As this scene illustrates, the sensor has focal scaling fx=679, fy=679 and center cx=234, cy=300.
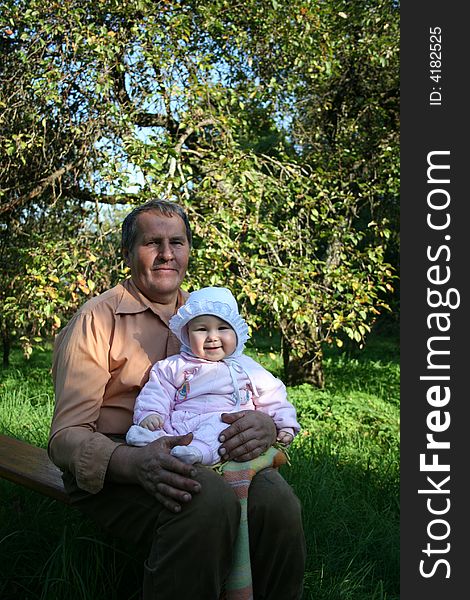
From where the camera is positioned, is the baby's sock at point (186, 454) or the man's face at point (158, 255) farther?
the man's face at point (158, 255)

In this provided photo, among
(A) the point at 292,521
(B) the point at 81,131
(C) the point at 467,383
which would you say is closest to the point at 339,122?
(B) the point at 81,131

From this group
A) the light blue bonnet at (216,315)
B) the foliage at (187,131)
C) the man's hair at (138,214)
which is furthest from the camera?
the foliage at (187,131)

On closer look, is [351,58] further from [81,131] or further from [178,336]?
[178,336]

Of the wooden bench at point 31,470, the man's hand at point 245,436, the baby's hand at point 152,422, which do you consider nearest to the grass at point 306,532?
the wooden bench at point 31,470

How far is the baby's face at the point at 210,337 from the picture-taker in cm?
246

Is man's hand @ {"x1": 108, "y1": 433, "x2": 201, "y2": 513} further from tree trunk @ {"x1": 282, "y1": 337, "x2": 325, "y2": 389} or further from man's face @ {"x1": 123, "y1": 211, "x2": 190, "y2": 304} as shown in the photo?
tree trunk @ {"x1": 282, "y1": 337, "x2": 325, "y2": 389}

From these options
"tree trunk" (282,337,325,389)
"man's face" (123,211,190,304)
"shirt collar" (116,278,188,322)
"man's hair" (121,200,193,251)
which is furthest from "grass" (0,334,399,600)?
"tree trunk" (282,337,325,389)

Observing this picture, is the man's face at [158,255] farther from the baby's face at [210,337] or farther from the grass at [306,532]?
the grass at [306,532]

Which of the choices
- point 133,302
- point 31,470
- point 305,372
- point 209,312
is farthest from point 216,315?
point 305,372

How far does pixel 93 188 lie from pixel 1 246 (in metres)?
1.35

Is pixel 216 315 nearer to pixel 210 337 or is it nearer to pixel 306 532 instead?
pixel 210 337

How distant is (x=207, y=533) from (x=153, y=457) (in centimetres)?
29

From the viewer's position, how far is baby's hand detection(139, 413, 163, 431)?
230 centimetres

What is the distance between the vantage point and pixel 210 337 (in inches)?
97.1
